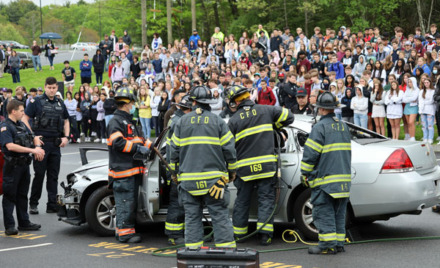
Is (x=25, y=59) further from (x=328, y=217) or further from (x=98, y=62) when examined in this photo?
(x=328, y=217)

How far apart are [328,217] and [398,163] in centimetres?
111

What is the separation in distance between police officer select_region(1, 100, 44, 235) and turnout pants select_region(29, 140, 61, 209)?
3.52ft

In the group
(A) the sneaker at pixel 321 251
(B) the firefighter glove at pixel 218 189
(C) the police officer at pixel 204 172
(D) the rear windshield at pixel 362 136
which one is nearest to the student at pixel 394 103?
(D) the rear windshield at pixel 362 136

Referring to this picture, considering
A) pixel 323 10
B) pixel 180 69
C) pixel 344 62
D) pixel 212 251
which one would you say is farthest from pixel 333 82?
pixel 323 10

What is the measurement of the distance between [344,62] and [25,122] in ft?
45.2

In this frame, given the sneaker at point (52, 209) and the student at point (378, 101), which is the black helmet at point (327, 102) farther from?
the student at point (378, 101)

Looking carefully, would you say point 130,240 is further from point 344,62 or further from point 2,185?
point 344,62

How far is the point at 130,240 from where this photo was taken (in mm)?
8219

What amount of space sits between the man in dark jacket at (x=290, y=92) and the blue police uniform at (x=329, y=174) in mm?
11060

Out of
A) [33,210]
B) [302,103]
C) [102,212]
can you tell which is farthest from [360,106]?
[102,212]

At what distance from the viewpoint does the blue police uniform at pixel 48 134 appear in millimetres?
10195

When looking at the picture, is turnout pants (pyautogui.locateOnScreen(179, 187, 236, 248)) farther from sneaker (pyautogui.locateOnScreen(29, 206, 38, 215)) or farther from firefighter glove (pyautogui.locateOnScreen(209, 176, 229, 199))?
sneaker (pyautogui.locateOnScreen(29, 206, 38, 215))

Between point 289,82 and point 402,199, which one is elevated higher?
point 289,82

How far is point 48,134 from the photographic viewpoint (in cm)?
1023
